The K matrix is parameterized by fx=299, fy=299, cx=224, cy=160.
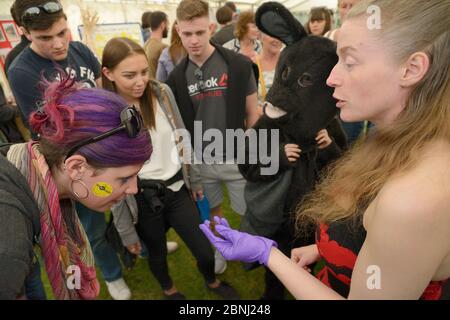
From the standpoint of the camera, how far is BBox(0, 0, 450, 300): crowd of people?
0.75 m

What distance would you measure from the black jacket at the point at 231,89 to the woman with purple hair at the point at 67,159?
3.12 ft

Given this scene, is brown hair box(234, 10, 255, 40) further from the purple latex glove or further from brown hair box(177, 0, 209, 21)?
the purple latex glove

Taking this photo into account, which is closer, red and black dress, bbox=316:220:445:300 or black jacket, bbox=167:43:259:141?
red and black dress, bbox=316:220:445:300

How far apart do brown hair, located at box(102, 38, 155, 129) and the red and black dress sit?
1.12 meters

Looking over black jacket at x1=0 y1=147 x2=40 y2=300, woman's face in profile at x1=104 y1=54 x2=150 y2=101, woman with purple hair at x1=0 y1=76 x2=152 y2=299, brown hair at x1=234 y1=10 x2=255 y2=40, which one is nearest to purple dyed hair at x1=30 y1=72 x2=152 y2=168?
woman with purple hair at x1=0 y1=76 x2=152 y2=299

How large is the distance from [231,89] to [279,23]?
696 millimetres

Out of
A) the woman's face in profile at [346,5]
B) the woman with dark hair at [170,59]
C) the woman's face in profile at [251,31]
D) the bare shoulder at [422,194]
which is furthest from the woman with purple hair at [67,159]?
the woman's face in profile at [251,31]

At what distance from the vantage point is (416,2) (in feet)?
2.51

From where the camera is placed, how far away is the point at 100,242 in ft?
6.64

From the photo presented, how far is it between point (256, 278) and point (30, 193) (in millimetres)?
1774

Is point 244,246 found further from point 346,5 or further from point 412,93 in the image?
point 346,5
